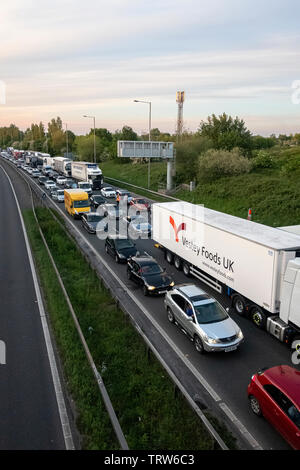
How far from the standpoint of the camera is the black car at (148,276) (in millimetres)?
16078

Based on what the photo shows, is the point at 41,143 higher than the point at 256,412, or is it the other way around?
the point at 41,143

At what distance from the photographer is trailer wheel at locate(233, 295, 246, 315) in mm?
14070

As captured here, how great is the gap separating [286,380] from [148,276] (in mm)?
8969

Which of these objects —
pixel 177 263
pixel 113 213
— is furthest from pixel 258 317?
pixel 113 213

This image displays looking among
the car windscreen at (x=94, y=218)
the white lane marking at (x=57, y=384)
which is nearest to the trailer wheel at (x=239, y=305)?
the white lane marking at (x=57, y=384)

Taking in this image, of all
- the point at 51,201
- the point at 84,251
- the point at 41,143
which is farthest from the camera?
the point at 41,143

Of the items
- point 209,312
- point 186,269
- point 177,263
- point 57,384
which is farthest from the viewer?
point 177,263

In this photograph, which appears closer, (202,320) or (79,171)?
(202,320)

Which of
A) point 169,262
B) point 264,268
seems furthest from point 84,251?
point 264,268

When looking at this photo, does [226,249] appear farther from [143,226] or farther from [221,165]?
[221,165]

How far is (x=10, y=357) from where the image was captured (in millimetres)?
11289

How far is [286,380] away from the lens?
851 cm

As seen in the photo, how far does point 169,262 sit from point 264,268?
29.6 feet
